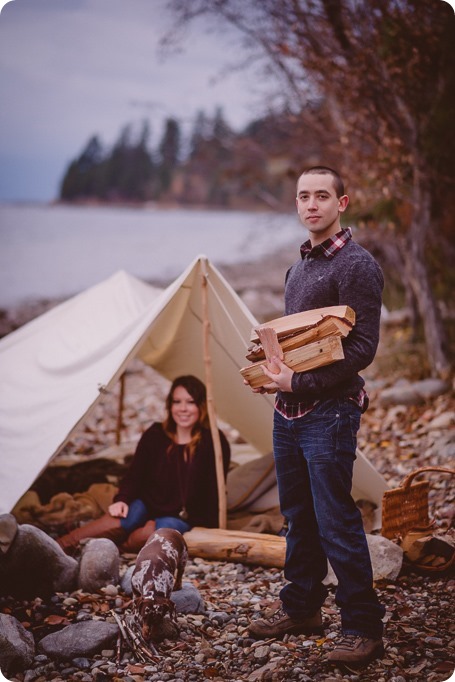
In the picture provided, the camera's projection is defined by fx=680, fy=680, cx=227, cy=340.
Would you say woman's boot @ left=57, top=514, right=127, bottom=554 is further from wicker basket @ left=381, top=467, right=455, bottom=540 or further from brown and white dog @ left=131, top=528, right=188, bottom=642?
wicker basket @ left=381, top=467, right=455, bottom=540

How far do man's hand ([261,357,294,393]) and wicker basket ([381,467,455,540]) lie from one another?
53.9 inches

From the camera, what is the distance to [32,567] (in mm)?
3363

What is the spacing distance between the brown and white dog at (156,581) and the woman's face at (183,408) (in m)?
1.13

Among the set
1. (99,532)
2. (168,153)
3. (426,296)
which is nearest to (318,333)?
(99,532)

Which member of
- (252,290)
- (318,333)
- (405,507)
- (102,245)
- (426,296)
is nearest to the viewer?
(318,333)

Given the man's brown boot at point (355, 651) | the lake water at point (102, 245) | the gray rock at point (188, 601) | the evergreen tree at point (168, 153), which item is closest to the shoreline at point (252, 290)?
the lake water at point (102, 245)

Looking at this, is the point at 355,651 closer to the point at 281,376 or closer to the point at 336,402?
the point at 336,402

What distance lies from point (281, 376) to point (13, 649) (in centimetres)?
155

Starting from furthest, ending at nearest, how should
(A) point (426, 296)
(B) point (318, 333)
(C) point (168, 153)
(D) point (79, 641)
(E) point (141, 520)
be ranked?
1. (C) point (168, 153)
2. (A) point (426, 296)
3. (E) point (141, 520)
4. (D) point (79, 641)
5. (B) point (318, 333)

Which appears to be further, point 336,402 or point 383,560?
point 383,560

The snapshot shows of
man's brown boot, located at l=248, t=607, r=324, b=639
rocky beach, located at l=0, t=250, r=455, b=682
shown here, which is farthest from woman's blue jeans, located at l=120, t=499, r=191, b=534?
man's brown boot, located at l=248, t=607, r=324, b=639

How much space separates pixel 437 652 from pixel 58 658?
5.05ft

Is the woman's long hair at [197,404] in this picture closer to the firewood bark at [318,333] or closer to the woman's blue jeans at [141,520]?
the woman's blue jeans at [141,520]

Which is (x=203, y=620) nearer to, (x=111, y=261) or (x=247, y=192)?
(x=247, y=192)
